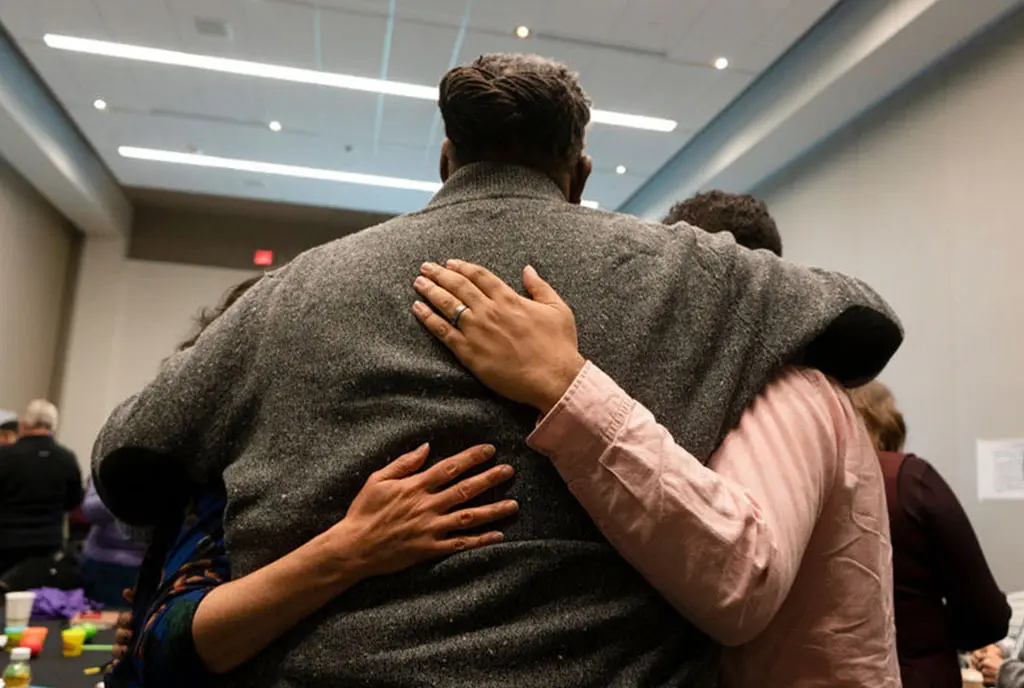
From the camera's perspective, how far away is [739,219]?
1.29m

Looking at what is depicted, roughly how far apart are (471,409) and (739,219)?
0.66 meters

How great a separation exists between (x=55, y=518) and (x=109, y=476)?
4.18 metres

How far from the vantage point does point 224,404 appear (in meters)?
0.86

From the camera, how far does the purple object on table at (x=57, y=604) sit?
3086mm

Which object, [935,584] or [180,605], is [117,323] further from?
[180,605]

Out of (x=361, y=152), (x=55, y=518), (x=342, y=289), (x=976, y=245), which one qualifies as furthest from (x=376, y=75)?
(x=342, y=289)

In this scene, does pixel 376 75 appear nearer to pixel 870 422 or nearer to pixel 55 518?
pixel 55 518

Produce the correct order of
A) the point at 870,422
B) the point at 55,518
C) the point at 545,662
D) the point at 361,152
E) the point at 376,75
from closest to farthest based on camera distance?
the point at 545,662
the point at 870,422
the point at 55,518
the point at 376,75
the point at 361,152

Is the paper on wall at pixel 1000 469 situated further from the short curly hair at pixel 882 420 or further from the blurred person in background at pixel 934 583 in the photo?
the blurred person in background at pixel 934 583

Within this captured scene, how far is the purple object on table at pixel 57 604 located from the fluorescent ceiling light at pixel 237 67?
3394mm

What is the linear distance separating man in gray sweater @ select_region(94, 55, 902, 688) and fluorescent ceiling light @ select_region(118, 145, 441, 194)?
6.47 meters

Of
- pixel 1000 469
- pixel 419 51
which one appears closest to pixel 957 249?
pixel 1000 469

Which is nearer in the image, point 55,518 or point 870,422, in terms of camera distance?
point 870,422

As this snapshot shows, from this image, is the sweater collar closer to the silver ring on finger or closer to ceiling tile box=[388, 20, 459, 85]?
the silver ring on finger
